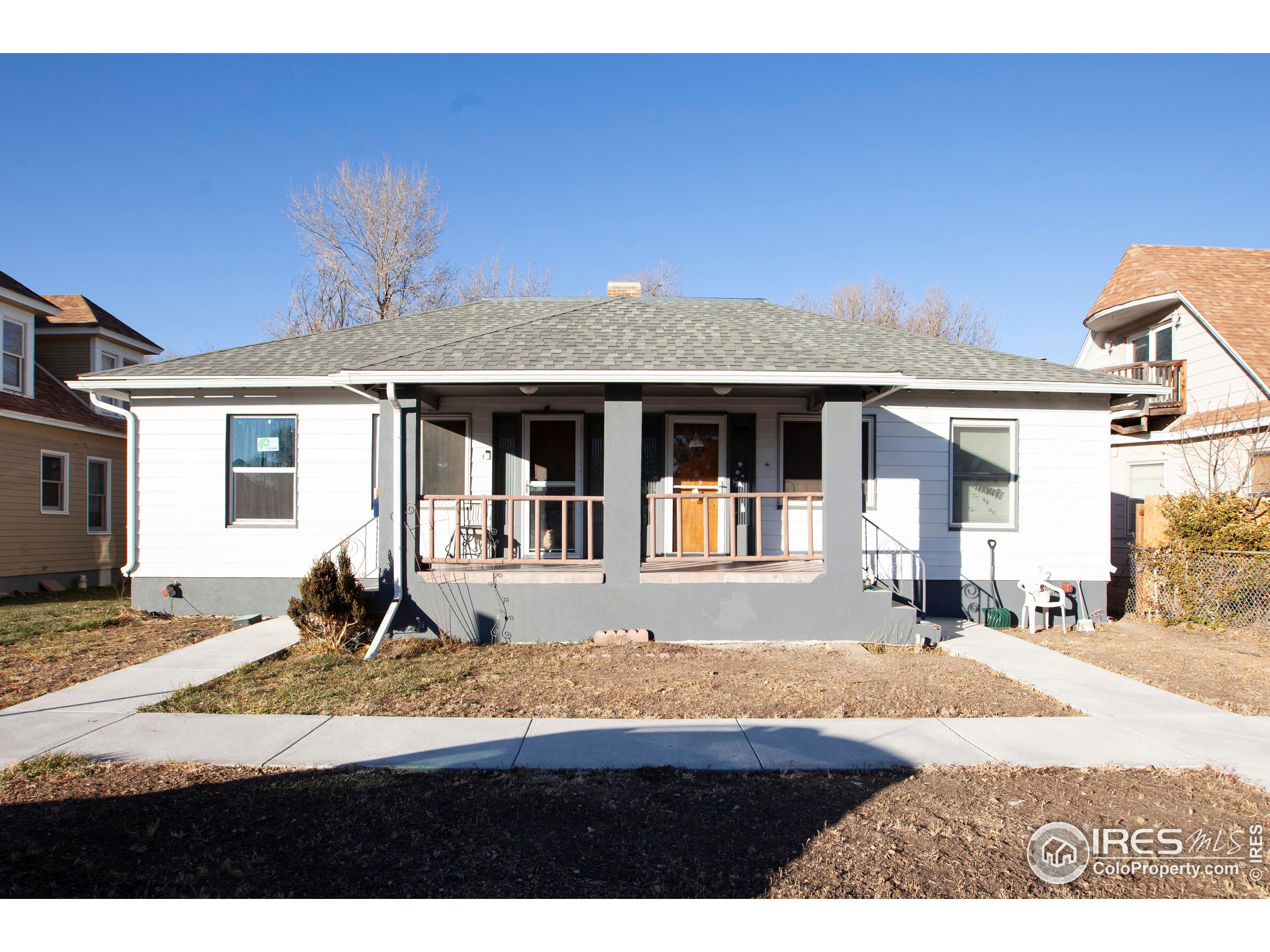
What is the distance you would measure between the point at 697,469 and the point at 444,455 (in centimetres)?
366

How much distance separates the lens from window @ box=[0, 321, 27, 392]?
13539 millimetres

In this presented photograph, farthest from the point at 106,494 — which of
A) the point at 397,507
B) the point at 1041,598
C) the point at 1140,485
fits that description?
the point at 1140,485

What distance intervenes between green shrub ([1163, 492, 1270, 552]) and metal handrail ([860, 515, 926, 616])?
3.80 metres

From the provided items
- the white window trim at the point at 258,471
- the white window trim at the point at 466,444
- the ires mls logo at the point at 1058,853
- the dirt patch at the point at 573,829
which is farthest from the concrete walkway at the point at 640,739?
the white window trim at the point at 466,444

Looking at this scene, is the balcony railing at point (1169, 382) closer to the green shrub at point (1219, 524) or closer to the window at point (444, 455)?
the green shrub at point (1219, 524)

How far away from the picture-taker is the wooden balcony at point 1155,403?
564 inches

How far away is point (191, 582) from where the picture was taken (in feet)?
33.1

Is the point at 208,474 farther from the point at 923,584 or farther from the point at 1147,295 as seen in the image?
the point at 1147,295

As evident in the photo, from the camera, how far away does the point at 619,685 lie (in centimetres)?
650

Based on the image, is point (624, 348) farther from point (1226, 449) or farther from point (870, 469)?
point (1226, 449)

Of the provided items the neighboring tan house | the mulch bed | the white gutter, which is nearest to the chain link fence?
the neighboring tan house

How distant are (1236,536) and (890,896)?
9.88 m

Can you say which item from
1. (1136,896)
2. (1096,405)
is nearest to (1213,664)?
(1096,405)

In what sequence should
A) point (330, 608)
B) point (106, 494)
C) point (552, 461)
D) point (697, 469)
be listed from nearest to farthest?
point (330, 608) → point (697, 469) → point (552, 461) → point (106, 494)
